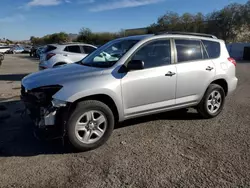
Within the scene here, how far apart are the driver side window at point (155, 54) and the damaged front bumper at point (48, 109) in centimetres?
148

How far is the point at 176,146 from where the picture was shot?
4031mm

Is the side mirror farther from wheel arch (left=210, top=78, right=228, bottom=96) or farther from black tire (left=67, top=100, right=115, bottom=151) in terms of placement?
wheel arch (left=210, top=78, right=228, bottom=96)

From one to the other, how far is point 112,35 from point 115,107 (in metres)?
51.4

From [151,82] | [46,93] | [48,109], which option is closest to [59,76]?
[46,93]

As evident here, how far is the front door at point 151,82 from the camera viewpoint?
4176 millimetres

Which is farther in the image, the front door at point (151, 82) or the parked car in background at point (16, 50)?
the parked car in background at point (16, 50)

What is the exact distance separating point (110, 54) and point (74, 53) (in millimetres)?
6487

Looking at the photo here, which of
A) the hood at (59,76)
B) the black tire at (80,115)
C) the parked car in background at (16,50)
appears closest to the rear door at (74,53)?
the hood at (59,76)

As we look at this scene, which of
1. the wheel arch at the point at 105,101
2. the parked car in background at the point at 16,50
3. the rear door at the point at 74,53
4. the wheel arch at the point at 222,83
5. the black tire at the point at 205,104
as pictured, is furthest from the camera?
the parked car in background at the point at 16,50

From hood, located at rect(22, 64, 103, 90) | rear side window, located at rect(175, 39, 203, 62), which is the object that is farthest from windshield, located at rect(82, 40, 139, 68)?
rear side window, located at rect(175, 39, 203, 62)

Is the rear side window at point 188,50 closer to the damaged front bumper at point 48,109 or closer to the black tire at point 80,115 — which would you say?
the black tire at point 80,115

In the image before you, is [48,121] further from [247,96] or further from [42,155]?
[247,96]

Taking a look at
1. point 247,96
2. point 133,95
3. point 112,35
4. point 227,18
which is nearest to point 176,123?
point 133,95

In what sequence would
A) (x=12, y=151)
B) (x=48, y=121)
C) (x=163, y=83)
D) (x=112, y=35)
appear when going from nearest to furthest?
(x=48, y=121)
(x=12, y=151)
(x=163, y=83)
(x=112, y=35)
